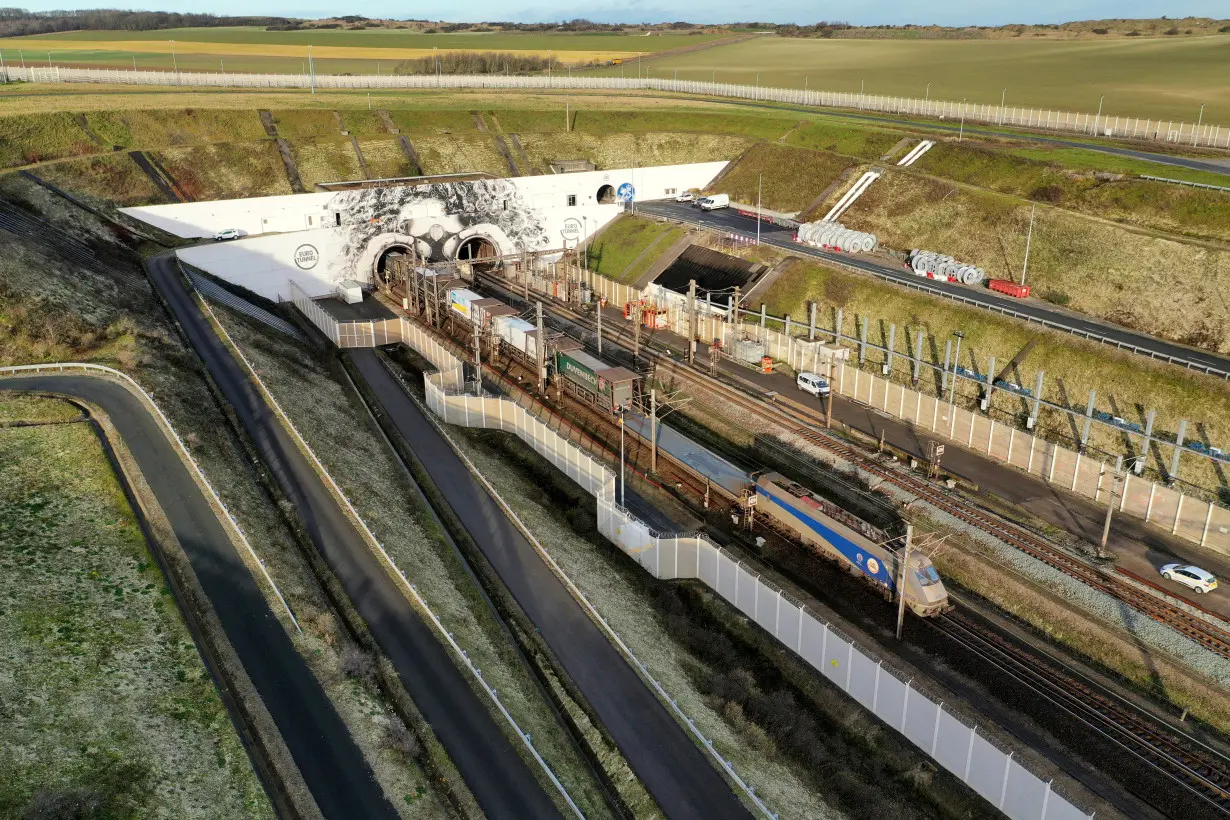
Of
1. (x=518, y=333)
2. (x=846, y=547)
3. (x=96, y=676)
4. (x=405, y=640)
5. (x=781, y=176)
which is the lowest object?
(x=405, y=640)

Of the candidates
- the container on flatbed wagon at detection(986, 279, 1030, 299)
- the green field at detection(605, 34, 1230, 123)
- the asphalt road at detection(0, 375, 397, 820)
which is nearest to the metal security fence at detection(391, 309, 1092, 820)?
the asphalt road at detection(0, 375, 397, 820)

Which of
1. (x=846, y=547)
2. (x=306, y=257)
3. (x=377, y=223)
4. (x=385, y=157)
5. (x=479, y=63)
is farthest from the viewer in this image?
(x=479, y=63)

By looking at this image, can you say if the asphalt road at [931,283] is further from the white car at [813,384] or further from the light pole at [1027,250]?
the white car at [813,384]

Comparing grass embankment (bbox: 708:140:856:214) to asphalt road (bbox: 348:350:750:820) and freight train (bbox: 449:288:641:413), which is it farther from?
asphalt road (bbox: 348:350:750:820)

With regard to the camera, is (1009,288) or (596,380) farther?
(1009,288)

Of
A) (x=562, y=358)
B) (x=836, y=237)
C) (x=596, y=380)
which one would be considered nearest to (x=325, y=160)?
(x=562, y=358)

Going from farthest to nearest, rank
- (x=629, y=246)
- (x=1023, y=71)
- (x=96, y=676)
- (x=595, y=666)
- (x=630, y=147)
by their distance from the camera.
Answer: (x=1023, y=71)
(x=630, y=147)
(x=629, y=246)
(x=595, y=666)
(x=96, y=676)

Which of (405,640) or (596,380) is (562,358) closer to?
(596,380)

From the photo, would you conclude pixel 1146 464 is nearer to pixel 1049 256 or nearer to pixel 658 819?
pixel 1049 256
